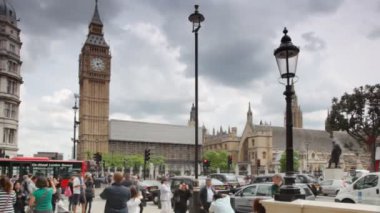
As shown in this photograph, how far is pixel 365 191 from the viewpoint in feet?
54.3

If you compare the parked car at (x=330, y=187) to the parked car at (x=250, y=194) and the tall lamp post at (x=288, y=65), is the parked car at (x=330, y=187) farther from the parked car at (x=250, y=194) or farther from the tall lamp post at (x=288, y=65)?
the tall lamp post at (x=288, y=65)

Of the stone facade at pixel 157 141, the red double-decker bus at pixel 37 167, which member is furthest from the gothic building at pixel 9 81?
the stone facade at pixel 157 141

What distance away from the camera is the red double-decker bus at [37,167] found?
103ft

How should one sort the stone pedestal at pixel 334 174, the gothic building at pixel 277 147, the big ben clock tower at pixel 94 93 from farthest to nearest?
the big ben clock tower at pixel 94 93
the gothic building at pixel 277 147
the stone pedestal at pixel 334 174

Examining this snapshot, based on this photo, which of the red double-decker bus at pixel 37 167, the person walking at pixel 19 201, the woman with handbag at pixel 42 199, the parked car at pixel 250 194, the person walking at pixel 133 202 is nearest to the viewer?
the woman with handbag at pixel 42 199

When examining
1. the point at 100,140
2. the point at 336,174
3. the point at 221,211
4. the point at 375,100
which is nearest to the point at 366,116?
the point at 375,100

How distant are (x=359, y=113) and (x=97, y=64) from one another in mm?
90487

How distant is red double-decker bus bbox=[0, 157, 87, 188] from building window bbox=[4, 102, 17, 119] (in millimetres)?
18340

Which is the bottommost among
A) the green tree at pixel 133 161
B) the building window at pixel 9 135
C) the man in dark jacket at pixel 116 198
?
the green tree at pixel 133 161

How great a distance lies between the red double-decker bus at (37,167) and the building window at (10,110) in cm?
1834

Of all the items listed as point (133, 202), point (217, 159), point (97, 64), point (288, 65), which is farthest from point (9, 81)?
point (217, 159)

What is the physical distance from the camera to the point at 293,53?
8.41m

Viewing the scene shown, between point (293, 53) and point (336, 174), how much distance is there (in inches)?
1174

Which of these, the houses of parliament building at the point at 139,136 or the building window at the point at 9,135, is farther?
the houses of parliament building at the point at 139,136
